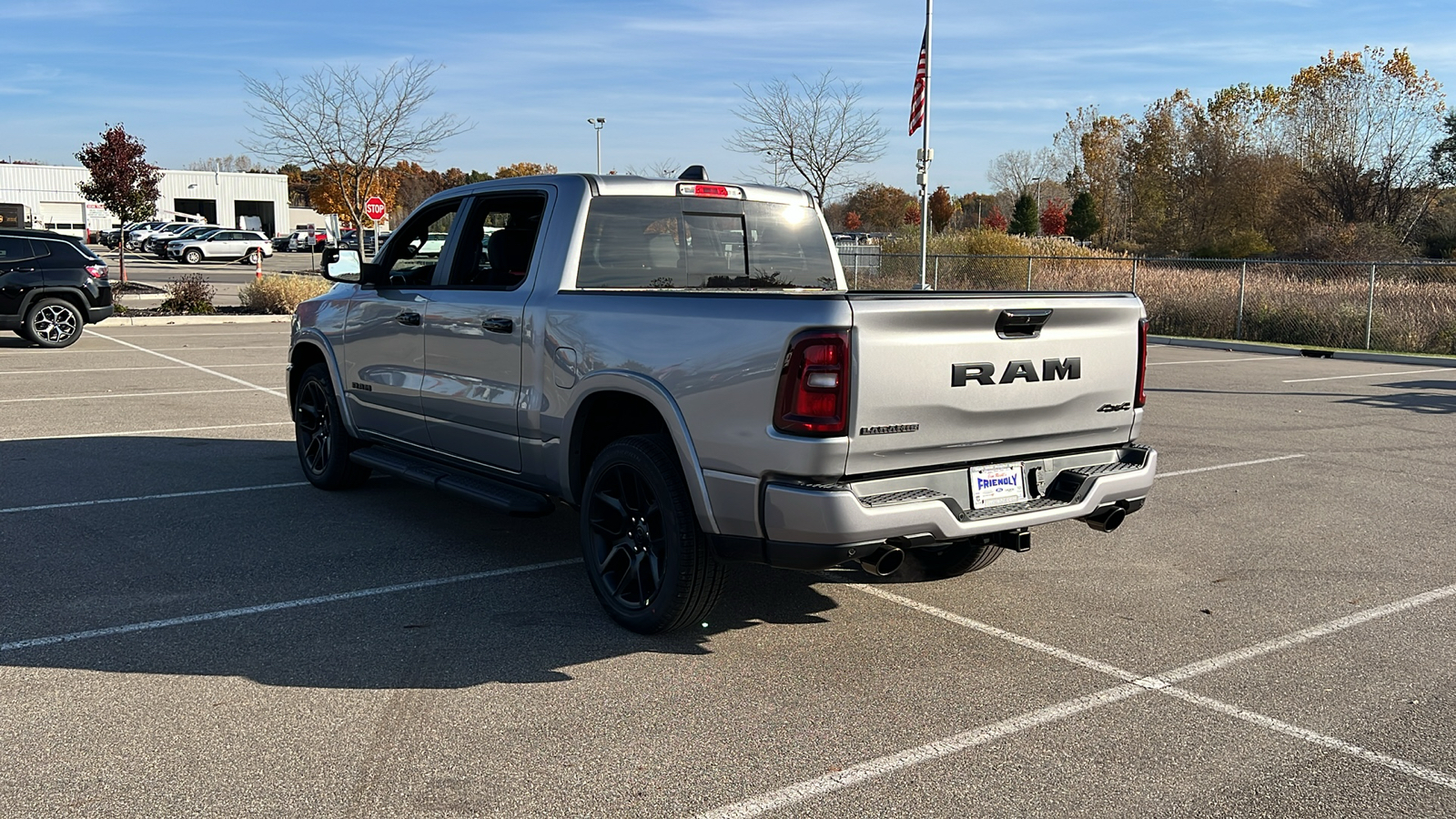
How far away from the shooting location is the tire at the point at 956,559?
555 cm

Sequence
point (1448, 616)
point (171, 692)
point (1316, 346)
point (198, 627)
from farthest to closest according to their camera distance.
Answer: point (1316, 346) < point (1448, 616) < point (198, 627) < point (171, 692)

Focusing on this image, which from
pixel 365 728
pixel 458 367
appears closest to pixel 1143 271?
pixel 458 367

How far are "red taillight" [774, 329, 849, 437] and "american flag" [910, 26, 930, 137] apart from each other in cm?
2262

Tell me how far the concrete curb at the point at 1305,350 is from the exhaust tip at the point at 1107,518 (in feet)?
51.8

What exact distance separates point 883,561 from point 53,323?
56.2 ft

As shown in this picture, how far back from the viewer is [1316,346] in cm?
2086

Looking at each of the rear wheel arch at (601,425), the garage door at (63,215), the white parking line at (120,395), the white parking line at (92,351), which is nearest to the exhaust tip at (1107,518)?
the rear wheel arch at (601,425)

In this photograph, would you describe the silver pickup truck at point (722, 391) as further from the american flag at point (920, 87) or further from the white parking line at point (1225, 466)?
the american flag at point (920, 87)

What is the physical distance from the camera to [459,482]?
6.12 metres

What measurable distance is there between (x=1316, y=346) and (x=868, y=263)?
53.1ft

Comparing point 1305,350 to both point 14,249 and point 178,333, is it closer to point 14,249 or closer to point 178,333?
point 178,333

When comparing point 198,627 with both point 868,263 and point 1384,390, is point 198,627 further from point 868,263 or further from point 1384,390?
point 868,263

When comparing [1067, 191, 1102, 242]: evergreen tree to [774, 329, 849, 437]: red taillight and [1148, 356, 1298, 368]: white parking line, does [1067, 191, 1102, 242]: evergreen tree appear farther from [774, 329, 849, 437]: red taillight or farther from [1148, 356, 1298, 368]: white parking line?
[774, 329, 849, 437]: red taillight

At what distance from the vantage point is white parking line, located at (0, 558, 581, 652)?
4934 mm
